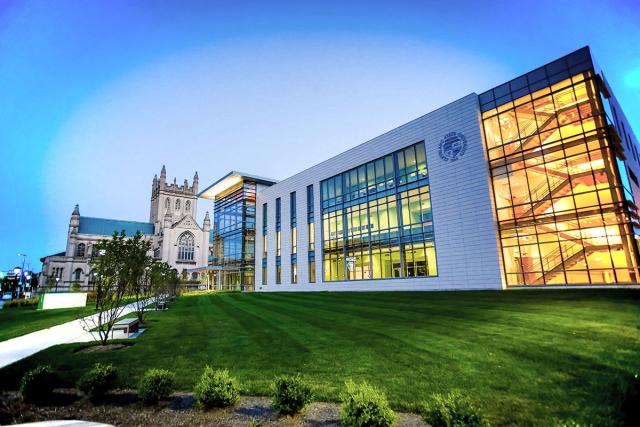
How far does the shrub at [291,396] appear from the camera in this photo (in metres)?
5.14

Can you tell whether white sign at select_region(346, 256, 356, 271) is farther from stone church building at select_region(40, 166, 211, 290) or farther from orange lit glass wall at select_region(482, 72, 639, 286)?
stone church building at select_region(40, 166, 211, 290)

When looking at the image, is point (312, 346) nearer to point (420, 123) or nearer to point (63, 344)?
point (63, 344)

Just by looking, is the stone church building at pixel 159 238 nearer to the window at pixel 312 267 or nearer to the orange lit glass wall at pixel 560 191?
the window at pixel 312 267

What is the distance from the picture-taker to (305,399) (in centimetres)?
517

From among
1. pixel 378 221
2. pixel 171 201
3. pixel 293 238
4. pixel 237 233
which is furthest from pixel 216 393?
pixel 171 201

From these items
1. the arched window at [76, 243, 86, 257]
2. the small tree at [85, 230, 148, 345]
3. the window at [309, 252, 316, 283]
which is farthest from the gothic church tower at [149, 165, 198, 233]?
the small tree at [85, 230, 148, 345]

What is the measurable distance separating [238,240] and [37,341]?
4284 cm

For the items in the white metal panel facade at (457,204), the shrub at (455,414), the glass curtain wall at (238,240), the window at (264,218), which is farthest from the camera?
the glass curtain wall at (238,240)

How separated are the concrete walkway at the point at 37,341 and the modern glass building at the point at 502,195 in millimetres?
23288

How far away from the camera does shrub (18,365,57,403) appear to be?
619cm

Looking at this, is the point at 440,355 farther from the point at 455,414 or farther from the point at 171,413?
the point at 171,413

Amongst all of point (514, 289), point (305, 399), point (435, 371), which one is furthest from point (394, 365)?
point (514, 289)

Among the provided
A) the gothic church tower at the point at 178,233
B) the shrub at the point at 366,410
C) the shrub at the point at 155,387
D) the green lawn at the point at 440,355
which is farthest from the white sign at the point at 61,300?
the gothic church tower at the point at 178,233

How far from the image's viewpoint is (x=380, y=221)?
31.8m
